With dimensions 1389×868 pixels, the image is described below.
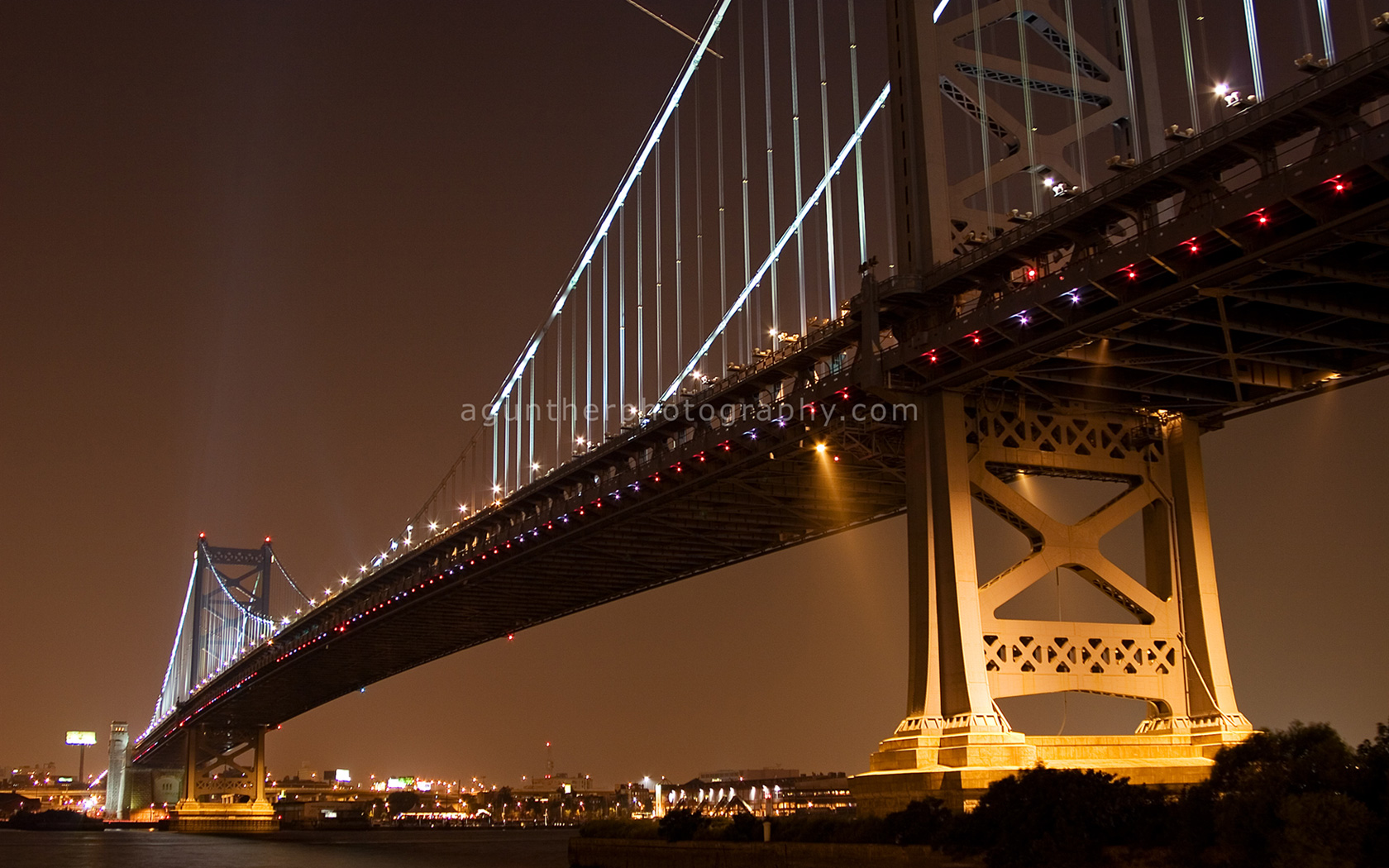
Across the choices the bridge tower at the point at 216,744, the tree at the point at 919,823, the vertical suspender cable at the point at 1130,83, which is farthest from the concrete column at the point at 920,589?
the bridge tower at the point at 216,744

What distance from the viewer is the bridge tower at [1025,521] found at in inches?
845

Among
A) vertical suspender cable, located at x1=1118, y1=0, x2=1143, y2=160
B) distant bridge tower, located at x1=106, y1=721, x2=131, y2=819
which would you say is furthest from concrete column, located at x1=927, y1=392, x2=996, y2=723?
distant bridge tower, located at x1=106, y1=721, x2=131, y2=819

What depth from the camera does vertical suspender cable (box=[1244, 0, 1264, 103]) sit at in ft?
58.7

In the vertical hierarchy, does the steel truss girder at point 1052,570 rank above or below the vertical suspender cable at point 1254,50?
below

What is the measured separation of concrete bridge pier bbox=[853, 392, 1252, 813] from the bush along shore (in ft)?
3.35

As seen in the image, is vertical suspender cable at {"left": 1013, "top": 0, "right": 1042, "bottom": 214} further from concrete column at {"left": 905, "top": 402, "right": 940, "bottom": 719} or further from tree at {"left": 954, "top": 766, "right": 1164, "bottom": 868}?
tree at {"left": 954, "top": 766, "right": 1164, "bottom": 868}

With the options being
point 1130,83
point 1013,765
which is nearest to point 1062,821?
point 1013,765

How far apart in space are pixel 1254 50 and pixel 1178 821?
939cm

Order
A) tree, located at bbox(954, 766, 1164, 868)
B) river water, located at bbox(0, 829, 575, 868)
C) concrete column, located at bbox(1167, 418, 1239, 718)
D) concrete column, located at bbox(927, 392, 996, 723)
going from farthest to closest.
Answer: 1. river water, located at bbox(0, 829, 575, 868)
2. concrete column, located at bbox(1167, 418, 1239, 718)
3. concrete column, located at bbox(927, 392, 996, 723)
4. tree, located at bbox(954, 766, 1164, 868)

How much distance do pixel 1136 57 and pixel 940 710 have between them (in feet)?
38.4

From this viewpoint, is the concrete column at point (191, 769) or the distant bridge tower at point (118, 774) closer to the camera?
the concrete column at point (191, 769)

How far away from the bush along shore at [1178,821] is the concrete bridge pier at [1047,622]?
3.35 ft

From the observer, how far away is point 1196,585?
78.3 feet

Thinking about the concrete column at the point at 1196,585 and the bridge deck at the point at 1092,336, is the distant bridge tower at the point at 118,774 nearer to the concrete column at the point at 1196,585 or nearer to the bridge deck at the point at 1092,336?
the bridge deck at the point at 1092,336
